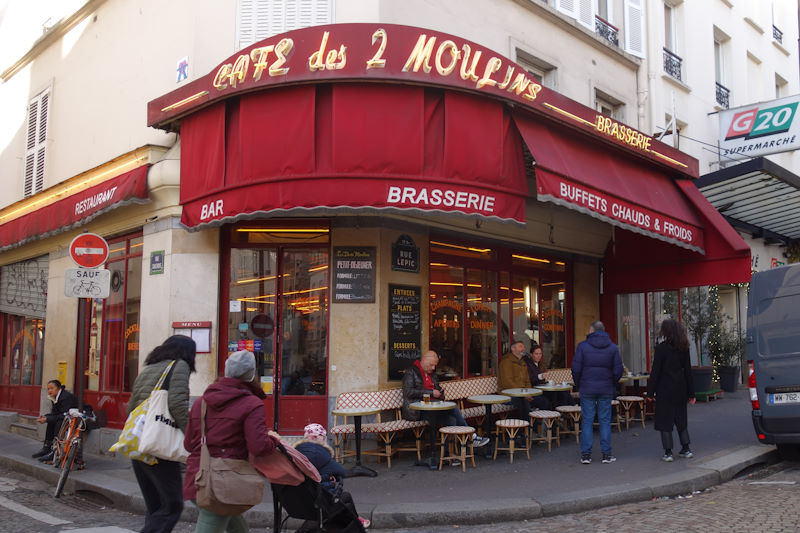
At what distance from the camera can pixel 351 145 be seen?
7703mm

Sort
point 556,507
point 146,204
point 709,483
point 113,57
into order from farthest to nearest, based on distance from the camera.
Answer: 1. point 113,57
2. point 146,204
3. point 709,483
4. point 556,507

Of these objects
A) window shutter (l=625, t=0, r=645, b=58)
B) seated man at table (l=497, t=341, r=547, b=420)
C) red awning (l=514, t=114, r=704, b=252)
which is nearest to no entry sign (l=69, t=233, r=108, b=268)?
red awning (l=514, t=114, r=704, b=252)

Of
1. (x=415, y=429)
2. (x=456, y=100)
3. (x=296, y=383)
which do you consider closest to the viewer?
(x=456, y=100)

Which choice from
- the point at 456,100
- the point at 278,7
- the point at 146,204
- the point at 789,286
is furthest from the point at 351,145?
the point at 789,286

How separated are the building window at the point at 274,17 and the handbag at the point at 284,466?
22.5 feet

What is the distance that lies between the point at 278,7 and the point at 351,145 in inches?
125

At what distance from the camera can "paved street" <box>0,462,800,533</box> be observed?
5.85 m

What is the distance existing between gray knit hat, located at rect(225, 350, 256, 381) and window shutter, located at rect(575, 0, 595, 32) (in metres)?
11.1

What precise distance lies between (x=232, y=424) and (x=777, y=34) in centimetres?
2308

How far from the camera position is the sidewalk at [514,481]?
253 inches

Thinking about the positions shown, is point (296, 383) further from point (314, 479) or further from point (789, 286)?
point (789, 286)

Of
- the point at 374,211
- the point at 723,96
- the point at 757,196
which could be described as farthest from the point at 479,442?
the point at 723,96

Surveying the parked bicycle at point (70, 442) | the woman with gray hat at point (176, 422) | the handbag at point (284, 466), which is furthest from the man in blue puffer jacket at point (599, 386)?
the parked bicycle at point (70, 442)

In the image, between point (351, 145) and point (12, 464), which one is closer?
point (351, 145)
